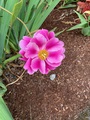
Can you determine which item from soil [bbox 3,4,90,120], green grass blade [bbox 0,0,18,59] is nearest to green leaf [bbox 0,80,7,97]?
soil [bbox 3,4,90,120]

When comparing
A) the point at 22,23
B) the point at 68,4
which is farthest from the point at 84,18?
the point at 22,23

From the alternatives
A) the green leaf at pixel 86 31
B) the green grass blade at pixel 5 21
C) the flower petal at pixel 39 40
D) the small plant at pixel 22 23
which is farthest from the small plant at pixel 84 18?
the flower petal at pixel 39 40

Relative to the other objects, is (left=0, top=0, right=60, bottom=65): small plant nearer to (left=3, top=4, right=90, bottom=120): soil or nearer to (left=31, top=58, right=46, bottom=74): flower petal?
(left=3, top=4, right=90, bottom=120): soil

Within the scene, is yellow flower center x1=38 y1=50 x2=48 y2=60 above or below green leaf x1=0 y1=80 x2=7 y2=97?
above

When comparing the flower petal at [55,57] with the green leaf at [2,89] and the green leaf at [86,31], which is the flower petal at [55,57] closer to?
the green leaf at [2,89]

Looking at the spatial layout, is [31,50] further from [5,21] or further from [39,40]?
[5,21]

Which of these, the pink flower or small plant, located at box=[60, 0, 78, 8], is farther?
small plant, located at box=[60, 0, 78, 8]

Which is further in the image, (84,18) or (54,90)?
(84,18)
